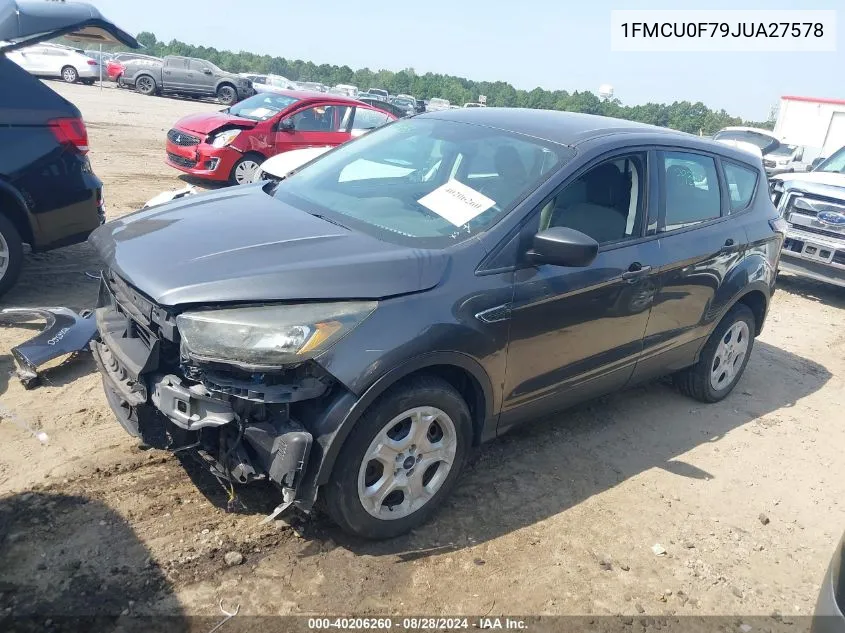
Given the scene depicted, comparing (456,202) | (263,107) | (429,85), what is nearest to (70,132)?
(456,202)

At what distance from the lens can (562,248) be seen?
311 centimetres

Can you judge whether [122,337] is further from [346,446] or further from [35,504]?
[346,446]

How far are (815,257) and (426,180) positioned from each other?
6.52 metres

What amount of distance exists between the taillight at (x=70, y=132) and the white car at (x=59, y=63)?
2663cm

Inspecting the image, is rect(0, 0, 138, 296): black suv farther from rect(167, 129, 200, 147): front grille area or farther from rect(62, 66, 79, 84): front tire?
rect(62, 66, 79, 84): front tire

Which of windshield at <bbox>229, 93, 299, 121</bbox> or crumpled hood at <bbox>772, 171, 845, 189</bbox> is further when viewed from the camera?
windshield at <bbox>229, 93, 299, 121</bbox>

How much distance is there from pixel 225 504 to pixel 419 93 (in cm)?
6788

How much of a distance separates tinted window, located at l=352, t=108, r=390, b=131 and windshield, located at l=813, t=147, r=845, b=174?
669 centimetres

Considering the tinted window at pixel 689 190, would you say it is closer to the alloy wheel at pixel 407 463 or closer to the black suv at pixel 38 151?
the alloy wheel at pixel 407 463

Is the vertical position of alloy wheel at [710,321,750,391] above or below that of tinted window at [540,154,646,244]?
below

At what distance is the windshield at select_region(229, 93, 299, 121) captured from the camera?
35.3 ft

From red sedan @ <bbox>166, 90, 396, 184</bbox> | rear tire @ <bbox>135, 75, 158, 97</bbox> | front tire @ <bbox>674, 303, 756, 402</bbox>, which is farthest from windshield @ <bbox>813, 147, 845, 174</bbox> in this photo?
rear tire @ <bbox>135, 75, 158, 97</bbox>

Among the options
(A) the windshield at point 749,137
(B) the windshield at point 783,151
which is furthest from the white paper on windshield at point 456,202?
(B) the windshield at point 783,151

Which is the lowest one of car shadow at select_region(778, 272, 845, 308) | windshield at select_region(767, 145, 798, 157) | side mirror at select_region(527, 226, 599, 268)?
car shadow at select_region(778, 272, 845, 308)
